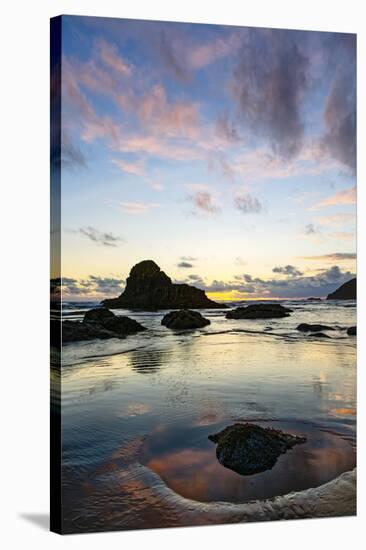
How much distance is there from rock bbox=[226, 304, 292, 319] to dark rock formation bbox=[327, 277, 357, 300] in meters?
0.48

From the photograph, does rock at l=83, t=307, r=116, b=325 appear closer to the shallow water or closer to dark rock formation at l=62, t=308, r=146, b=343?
dark rock formation at l=62, t=308, r=146, b=343

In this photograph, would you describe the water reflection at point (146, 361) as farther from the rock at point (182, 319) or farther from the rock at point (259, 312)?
the rock at point (259, 312)

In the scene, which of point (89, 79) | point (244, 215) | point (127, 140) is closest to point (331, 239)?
point (244, 215)

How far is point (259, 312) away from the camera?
28.4ft

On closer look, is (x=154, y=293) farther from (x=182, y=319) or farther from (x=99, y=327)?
(x=99, y=327)

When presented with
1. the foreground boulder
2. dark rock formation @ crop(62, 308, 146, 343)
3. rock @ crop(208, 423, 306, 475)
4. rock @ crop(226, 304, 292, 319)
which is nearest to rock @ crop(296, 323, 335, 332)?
the foreground boulder

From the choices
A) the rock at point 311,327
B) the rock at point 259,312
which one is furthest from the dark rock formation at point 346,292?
the rock at point 259,312

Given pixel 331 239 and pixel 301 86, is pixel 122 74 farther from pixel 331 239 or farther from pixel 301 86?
pixel 331 239

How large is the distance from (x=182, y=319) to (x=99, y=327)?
0.82 metres

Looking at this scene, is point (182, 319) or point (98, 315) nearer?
point (98, 315)

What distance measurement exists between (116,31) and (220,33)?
3.24 feet

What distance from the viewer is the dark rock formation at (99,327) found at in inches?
307

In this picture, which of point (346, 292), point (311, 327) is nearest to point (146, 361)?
point (311, 327)

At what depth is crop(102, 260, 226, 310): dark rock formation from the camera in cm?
802
